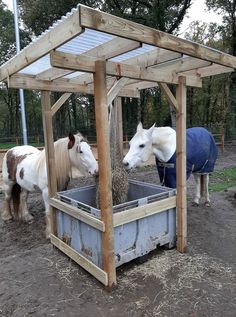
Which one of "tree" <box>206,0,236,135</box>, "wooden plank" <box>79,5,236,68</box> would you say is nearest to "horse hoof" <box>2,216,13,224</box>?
"wooden plank" <box>79,5,236,68</box>

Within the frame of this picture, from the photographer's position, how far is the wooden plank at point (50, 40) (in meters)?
1.61

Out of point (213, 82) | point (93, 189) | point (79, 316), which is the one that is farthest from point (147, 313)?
point (213, 82)

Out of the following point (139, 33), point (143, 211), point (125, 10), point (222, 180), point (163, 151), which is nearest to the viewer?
point (139, 33)

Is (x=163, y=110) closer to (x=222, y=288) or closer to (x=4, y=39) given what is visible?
(x=4, y=39)

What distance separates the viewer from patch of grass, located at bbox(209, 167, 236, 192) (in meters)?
5.78

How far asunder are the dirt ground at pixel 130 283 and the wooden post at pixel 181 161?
0.24 m

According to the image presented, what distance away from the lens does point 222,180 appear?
6.59 m

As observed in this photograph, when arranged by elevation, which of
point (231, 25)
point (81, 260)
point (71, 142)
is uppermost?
point (231, 25)

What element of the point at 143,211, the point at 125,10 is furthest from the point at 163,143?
the point at 125,10

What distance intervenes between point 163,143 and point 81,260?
1.96 metres

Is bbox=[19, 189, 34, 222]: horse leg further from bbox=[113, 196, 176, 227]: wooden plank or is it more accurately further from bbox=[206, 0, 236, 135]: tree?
bbox=[206, 0, 236, 135]: tree

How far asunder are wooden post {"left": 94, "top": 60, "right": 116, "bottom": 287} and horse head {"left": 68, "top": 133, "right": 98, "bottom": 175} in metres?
1.21

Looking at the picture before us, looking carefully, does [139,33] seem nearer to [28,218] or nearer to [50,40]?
[50,40]

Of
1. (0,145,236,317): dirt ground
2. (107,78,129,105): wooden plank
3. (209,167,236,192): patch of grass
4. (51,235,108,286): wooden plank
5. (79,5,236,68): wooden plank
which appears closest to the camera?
(79,5,236,68): wooden plank
